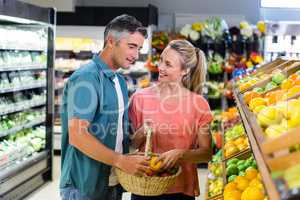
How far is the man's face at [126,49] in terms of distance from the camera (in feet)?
8.06

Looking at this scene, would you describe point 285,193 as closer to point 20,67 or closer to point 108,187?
point 108,187

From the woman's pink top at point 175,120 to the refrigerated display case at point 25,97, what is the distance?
263 centimetres

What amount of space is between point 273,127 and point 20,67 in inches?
182

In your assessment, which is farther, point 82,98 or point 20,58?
point 20,58

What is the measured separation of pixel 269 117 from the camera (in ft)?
5.57

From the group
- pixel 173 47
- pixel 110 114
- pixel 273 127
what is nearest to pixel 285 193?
pixel 273 127

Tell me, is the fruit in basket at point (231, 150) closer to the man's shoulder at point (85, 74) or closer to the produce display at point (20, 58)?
the man's shoulder at point (85, 74)

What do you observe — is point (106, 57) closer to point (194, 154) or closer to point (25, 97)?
point (194, 154)

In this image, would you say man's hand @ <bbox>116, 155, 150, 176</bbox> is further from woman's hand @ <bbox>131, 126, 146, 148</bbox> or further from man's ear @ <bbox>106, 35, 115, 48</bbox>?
man's ear @ <bbox>106, 35, 115, 48</bbox>

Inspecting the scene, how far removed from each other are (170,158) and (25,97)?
406cm

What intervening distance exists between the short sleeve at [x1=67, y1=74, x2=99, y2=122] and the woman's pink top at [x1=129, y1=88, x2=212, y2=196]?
1.38 ft

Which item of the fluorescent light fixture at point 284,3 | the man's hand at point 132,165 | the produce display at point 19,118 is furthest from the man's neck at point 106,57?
the fluorescent light fixture at point 284,3

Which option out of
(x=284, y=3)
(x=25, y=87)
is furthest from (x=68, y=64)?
(x=284, y=3)

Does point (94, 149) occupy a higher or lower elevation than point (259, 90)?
lower
